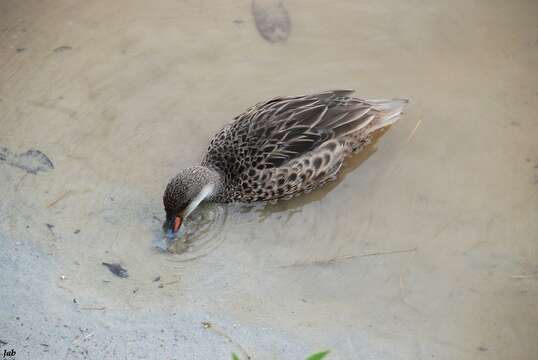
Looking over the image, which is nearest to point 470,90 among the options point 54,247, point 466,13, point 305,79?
point 466,13

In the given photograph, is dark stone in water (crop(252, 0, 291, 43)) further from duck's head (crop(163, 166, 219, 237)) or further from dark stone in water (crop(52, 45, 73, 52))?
duck's head (crop(163, 166, 219, 237))

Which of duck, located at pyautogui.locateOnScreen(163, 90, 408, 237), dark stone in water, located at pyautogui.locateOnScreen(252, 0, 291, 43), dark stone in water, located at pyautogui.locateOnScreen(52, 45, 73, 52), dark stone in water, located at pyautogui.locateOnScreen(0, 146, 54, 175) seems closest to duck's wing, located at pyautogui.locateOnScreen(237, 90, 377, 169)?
duck, located at pyautogui.locateOnScreen(163, 90, 408, 237)

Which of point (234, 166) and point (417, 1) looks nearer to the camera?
point (234, 166)

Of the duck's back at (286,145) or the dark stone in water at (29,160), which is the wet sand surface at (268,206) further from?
the duck's back at (286,145)

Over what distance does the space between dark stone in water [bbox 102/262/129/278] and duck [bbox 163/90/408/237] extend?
467mm

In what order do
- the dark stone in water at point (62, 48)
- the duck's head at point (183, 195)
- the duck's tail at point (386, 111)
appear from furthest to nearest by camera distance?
the dark stone in water at point (62, 48)
the duck's tail at point (386, 111)
the duck's head at point (183, 195)

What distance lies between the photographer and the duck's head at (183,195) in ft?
18.1

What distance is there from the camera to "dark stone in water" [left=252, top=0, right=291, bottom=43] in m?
7.28

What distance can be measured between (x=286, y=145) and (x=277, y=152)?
0.31 feet

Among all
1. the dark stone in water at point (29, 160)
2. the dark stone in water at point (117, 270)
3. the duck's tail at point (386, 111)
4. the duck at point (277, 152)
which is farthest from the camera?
the duck's tail at point (386, 111)

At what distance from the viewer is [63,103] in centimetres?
665

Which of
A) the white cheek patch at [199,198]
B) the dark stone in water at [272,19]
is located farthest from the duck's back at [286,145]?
the dark stone in water at [272,19]

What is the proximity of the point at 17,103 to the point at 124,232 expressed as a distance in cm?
188

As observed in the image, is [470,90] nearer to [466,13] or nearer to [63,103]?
[466,13]
